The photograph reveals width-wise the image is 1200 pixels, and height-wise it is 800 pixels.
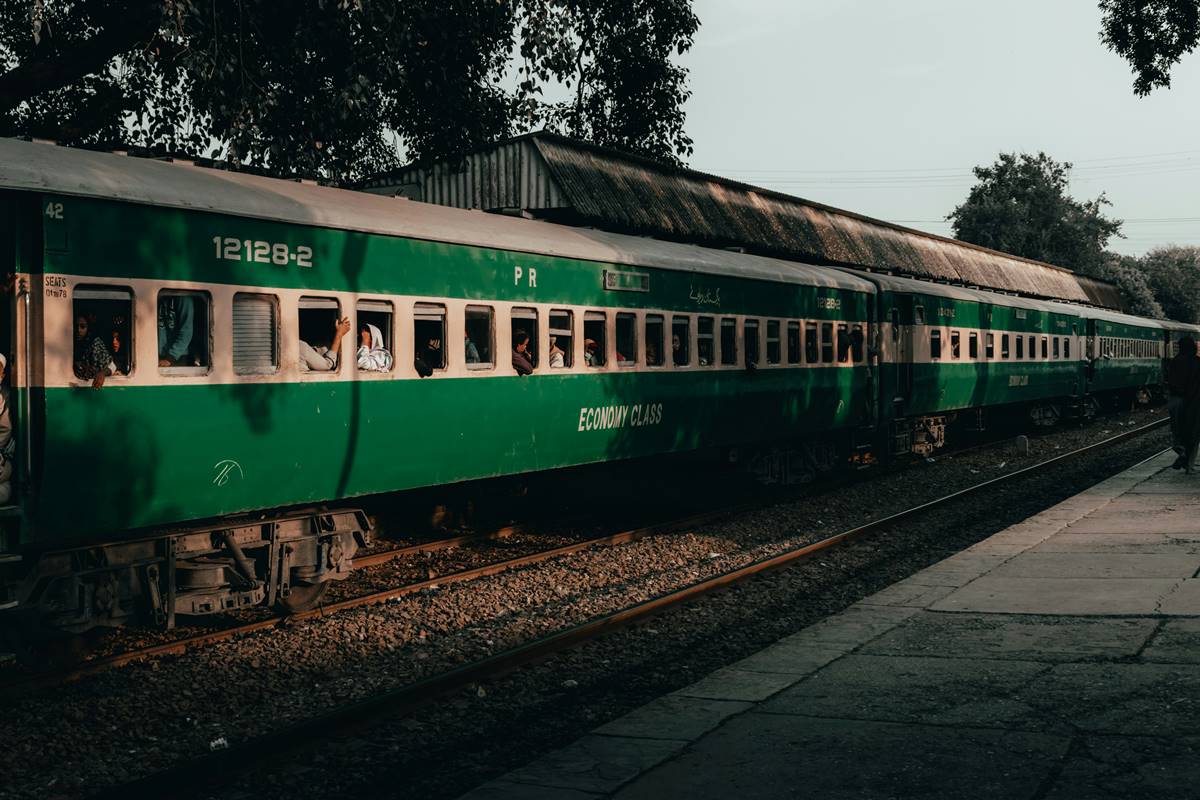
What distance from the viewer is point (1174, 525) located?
1308 centimetres

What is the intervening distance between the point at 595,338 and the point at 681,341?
2040 millimetres

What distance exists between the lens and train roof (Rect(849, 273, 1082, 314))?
72.0ft

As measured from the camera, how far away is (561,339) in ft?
41.5

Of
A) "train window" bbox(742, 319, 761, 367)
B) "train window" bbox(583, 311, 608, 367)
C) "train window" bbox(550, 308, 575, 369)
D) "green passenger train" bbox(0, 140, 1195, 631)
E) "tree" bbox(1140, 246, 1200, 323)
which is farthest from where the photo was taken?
"tree" bbox(1140, 246, 1200, 323)

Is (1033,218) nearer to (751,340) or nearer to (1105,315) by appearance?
(1105,315)

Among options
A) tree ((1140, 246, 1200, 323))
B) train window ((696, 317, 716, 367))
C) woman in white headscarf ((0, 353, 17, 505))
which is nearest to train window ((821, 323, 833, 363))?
train window ((696, 317, 716, 367))

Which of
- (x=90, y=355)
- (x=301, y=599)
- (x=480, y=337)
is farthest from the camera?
(x=480, y=337)

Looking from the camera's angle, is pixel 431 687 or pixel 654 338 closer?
pixel 431 687

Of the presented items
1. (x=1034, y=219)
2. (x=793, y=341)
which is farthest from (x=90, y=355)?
(x=1034, y=219)

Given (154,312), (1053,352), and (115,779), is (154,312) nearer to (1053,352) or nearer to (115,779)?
(115,779)

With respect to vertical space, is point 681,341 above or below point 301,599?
above

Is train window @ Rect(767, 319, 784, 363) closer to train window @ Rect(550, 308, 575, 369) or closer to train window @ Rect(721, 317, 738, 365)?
train window @ Rect(721, 317, 738, 365)

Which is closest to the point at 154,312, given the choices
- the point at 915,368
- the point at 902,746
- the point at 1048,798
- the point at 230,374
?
the point at 230,374

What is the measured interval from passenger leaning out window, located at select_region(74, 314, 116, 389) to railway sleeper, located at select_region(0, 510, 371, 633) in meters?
1.15
